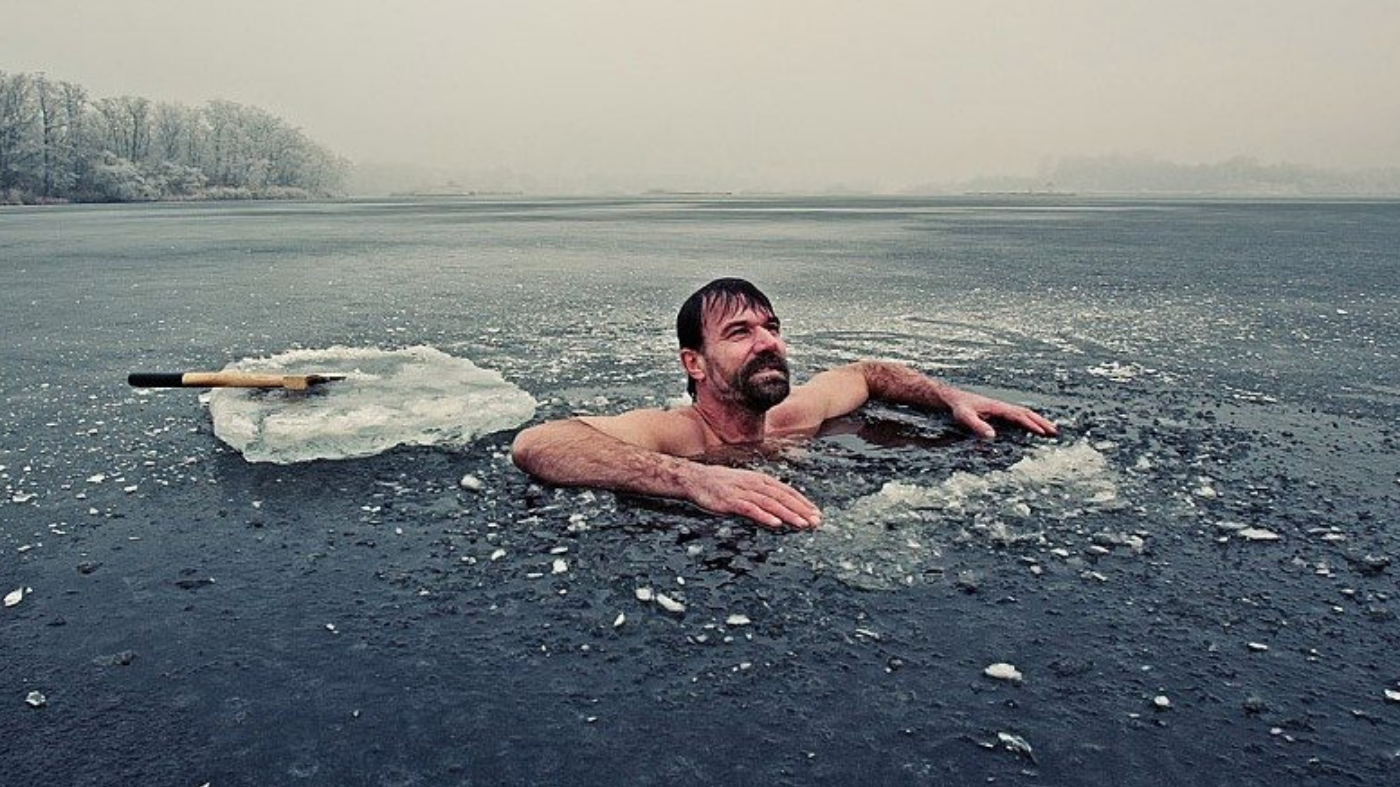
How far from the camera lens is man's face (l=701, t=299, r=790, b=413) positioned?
5.69 m

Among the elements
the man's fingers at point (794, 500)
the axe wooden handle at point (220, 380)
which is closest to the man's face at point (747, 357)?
the man's fingers at point (794, 500)

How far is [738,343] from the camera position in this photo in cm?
574

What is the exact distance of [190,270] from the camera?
65.5 ft

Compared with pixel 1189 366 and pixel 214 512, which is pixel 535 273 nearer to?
pixel 1189 366

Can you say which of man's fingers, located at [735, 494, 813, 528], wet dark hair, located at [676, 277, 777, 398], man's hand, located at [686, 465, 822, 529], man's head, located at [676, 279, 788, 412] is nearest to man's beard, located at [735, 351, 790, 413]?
man's head, located at [676, 279, 788, 412]

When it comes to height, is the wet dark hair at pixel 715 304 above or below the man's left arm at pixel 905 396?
above

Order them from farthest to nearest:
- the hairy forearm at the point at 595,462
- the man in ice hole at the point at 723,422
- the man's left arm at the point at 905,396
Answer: the man's left arm at the point at 905,396
the hairy forearm at the point at 595,462
the man in ice hole at the point at 723,422

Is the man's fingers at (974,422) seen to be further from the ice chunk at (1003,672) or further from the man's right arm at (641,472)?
the ice chunk at (1003,672)

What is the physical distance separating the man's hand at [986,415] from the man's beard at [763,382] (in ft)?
4.68

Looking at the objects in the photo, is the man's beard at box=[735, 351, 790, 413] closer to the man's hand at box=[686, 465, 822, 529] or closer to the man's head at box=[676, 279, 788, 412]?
the man's head at box=[676, 279, 788, 412]

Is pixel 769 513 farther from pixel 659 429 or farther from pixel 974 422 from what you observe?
pixel 974 422

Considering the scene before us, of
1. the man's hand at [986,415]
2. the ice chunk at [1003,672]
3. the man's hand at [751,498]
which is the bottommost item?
the ice chunk at [1003,672]

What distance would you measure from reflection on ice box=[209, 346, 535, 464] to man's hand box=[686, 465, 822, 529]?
2.00 m

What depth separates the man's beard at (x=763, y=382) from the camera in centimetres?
569
